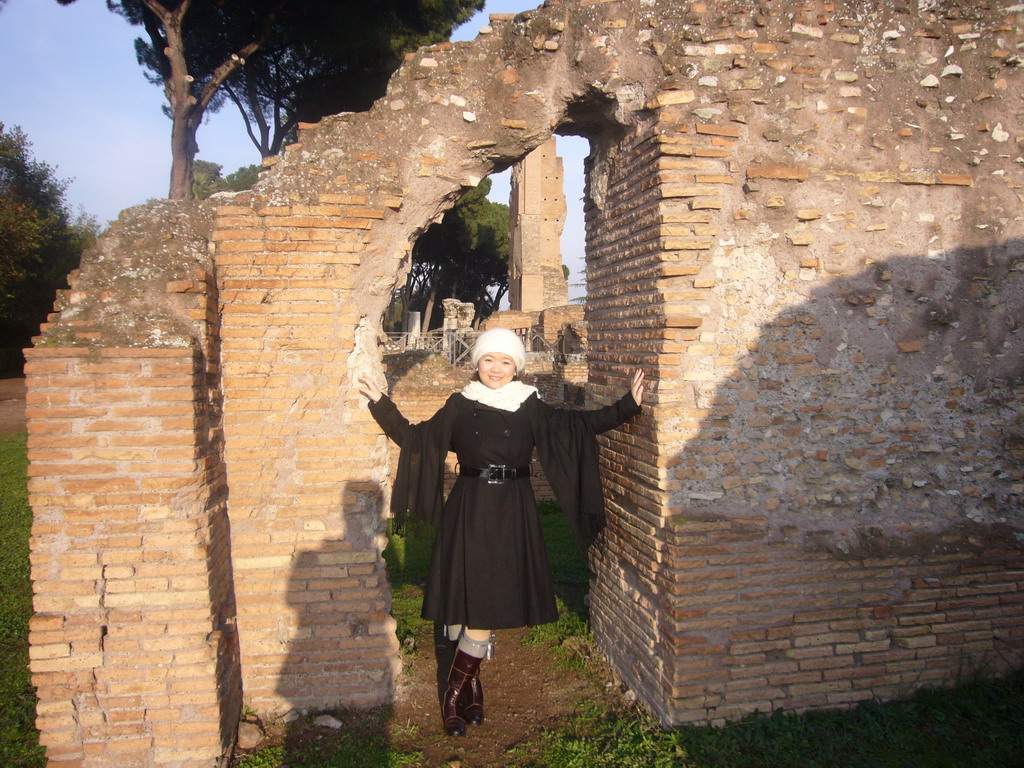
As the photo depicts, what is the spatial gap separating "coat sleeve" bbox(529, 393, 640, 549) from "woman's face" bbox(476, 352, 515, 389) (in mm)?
206

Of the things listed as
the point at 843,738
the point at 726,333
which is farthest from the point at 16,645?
the point at 843,738

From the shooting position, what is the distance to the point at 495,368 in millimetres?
3582

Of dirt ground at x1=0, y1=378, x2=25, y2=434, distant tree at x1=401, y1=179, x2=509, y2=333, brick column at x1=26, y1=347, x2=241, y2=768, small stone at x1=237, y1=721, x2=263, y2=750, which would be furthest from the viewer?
distant tree at x1=401, y1=179, x2=509, y2=333

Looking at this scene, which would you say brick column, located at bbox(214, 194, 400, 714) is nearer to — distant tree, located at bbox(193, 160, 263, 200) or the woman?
the woman

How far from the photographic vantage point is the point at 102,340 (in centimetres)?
314

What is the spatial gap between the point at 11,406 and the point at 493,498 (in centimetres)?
1722

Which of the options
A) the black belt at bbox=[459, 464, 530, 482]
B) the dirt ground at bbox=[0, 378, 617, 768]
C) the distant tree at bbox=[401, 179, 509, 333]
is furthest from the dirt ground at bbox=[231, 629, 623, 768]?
the distant tree at bbox=[401, 179, 509, 333]

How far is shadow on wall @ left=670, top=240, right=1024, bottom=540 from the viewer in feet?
11.5

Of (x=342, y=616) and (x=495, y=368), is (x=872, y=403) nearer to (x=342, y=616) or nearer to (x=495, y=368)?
(x=495, y=368)

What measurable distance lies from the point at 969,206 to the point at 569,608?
381cm

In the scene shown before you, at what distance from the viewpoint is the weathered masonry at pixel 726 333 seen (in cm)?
348

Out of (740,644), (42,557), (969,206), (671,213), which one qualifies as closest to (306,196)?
(671,213)

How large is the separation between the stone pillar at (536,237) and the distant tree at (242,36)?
13481mm

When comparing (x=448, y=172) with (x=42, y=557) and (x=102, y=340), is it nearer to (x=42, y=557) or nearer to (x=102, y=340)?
(x=102, y=340)
